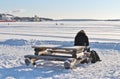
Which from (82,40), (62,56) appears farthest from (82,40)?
(62,56)

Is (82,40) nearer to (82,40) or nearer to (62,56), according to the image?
(82,40)

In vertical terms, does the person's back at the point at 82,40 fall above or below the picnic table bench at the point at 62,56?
above

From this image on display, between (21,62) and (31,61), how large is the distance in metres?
0.80

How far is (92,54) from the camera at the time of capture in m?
10.2

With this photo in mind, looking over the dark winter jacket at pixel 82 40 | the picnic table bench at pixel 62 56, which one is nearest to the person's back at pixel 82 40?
the dark winter jacket at pixel 82 40

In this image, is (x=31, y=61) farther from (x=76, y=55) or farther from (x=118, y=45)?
(x=118, y=45)

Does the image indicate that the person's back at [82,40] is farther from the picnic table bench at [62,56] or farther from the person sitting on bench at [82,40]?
the picnic table bench at [62,56]

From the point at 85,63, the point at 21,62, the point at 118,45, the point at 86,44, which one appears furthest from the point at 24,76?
the point at 118,45

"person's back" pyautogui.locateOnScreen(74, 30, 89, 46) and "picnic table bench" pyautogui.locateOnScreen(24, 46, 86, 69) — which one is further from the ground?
"person's back" pyautogui.locateOnScreen(74, 30, 89, 46)

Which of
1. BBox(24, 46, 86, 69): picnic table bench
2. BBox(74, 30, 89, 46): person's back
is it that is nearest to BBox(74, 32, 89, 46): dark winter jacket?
BBox(74, 30, 89, 46): person's back

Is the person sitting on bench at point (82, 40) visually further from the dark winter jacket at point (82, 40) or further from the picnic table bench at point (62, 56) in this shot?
the picnic table bench at point (62, 56)

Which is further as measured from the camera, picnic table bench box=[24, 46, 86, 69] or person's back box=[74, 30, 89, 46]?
person's back box=[74, 30, 89, 46]

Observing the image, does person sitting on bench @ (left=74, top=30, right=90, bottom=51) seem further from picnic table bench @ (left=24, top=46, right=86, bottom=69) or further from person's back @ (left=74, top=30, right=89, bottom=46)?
picnic table bench @ (left=24, top=46, right=86, bottom=69)

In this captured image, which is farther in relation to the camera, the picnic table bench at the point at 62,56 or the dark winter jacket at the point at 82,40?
the dark winter jacket at the point at 82,40
